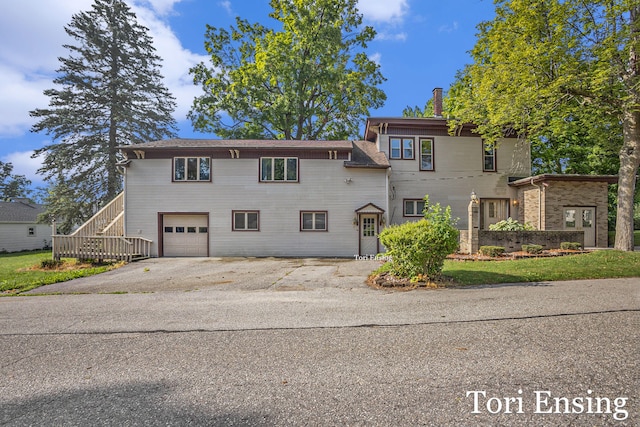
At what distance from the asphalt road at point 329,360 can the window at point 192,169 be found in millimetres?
10904

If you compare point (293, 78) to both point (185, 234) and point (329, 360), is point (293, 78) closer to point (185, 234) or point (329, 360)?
point (185, 234)

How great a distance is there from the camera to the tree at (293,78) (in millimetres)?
25875

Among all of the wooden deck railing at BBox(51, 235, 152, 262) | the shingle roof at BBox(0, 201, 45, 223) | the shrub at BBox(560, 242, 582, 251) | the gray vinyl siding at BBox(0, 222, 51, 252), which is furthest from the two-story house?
the shingle roof at BBox(0, 201, 45, 223)

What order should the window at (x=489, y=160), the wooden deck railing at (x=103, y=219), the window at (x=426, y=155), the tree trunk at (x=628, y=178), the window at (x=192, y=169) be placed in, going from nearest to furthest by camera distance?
the tree trunk at (x=628, y=178)
the wooden deck railing at (x=103, y=219)
the window at (x=192, y=169)
the window at (x=426, y=155)
the window at (x=489, y=160)

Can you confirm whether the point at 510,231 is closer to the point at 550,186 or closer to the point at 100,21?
the point at 550,186

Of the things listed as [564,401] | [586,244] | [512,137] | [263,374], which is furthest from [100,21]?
[586,244]

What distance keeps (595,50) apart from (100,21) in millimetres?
34623

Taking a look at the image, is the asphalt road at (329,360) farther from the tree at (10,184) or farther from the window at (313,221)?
the tree at (10,184)

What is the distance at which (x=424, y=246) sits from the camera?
7.74 meters

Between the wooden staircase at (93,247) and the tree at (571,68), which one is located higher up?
the tree at (571,68)

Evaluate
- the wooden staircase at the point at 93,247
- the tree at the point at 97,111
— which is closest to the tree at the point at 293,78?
the tree at the point at 97,111

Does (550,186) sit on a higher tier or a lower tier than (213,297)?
higher

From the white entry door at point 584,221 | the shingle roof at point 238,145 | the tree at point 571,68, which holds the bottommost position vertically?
the white entry door at point 584,221

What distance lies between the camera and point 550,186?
16.3 meters
